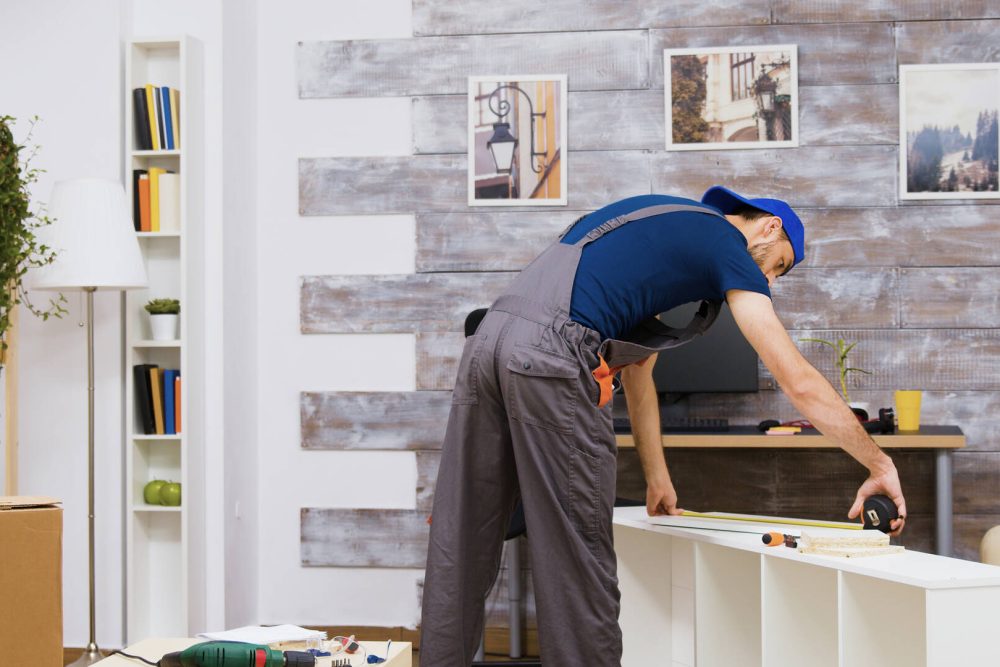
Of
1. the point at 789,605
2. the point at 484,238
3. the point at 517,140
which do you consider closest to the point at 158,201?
the point at 484,238

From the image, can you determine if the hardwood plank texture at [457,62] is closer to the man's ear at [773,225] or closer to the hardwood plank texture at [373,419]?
the hardwood plank texture at [373,419]

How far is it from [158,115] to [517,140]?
124cm

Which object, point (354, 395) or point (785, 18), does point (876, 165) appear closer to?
point (785, 18)

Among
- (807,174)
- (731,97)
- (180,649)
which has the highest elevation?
(731,97)

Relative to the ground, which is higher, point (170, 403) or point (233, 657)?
point (170, 403)

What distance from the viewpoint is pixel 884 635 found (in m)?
1.85

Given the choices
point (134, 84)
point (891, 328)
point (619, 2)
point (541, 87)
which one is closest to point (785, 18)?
point (619, 2)

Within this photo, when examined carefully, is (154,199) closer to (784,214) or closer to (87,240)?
(87,240)

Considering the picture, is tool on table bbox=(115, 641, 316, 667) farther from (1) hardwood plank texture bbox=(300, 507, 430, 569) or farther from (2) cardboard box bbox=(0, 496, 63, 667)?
(1) hardwood plank texture bbox=(300, 507, 430, 569)

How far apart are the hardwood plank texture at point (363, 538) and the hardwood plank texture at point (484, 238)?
910 mm

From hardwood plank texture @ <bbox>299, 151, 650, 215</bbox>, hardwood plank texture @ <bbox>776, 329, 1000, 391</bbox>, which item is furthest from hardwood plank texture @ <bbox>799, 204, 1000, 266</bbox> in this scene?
hardwood plank texture @ <bbox>299, 151, 650, 215</bbox>

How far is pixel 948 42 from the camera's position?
11.5 feet

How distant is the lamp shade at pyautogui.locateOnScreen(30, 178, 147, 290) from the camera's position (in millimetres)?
3055

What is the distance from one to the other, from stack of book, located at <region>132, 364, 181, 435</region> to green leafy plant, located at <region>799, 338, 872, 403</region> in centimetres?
216
